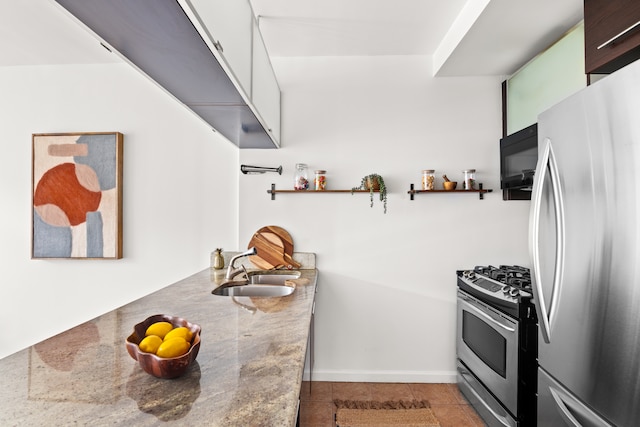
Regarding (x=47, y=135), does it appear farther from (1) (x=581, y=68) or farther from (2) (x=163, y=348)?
(1) (x=581, y=68)

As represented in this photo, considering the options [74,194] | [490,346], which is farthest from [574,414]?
[74,194]

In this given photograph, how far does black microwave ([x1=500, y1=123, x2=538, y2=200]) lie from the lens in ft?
7.37

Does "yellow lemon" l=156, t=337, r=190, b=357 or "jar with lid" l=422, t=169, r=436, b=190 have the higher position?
"jar with lid" l=422, t=169, r=436, b=190

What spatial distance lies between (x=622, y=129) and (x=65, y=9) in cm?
164

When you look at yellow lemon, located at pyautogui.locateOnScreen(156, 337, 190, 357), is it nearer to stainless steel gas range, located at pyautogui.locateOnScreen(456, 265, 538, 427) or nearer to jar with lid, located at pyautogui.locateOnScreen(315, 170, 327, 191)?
stainless steel gas range, located at pyautogui.locateOnScreen(456, 265, 538, 427)

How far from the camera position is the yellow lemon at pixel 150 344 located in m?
0.95

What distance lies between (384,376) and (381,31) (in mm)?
2552

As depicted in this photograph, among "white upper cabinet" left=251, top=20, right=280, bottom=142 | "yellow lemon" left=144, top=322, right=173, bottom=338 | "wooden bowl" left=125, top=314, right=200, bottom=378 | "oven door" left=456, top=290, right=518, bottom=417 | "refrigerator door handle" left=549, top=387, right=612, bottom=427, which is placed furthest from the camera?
"oven door" left=456, top=290, right=518, bottom=417

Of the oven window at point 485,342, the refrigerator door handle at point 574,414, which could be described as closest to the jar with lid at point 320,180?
the oven window at point 485,342

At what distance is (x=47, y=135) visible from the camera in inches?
115

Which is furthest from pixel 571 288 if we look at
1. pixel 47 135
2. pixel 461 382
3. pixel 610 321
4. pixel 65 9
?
pixel 47 135

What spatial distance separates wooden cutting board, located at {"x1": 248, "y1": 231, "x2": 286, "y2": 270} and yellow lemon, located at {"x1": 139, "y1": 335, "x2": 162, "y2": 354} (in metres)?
1.83

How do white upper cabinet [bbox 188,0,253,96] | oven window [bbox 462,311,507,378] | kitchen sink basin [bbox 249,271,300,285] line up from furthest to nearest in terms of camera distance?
kitchen sink basin [bbox 249,271,300,285] → oven window [bbox 462,311,507,378] → white upper cabinet [bbox 188,0,253,96]

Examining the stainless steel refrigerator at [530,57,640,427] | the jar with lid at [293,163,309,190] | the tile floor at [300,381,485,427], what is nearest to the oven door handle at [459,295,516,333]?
the stainless steel refrigerator at [530,57,640,427]
